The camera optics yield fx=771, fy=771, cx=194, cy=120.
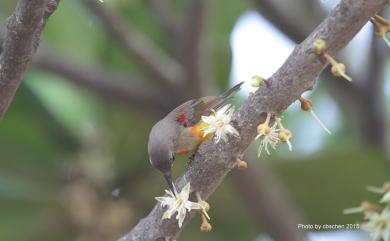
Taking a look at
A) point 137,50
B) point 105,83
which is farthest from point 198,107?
point 105,83

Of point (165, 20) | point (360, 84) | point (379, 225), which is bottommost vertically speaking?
point (379, 225)

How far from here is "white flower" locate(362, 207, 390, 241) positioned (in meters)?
1.92

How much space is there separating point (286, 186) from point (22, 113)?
1413 millimetres

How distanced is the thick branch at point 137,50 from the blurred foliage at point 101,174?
0.09m

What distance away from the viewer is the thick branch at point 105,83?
145 inches

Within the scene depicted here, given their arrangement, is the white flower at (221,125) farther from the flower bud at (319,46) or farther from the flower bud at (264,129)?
the flower bud at (319,46)

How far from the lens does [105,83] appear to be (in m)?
3.71

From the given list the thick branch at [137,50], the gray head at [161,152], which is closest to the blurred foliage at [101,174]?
the thick branch at [137,50]

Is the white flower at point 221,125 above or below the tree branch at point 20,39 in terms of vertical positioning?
below

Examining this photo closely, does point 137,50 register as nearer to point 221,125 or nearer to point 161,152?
point 161,152

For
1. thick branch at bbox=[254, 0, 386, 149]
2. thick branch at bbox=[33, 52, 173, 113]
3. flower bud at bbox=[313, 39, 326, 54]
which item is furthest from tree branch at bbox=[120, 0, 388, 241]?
thick branch at bbox=[254, 0, 386, 149]

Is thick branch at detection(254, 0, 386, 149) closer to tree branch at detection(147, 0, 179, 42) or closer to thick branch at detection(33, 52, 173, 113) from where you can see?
tree branch at detection(147, 0, 179, 42)

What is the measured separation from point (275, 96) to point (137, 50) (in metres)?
2.07

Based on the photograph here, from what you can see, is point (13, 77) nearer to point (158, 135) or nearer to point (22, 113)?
point (158, 135)
